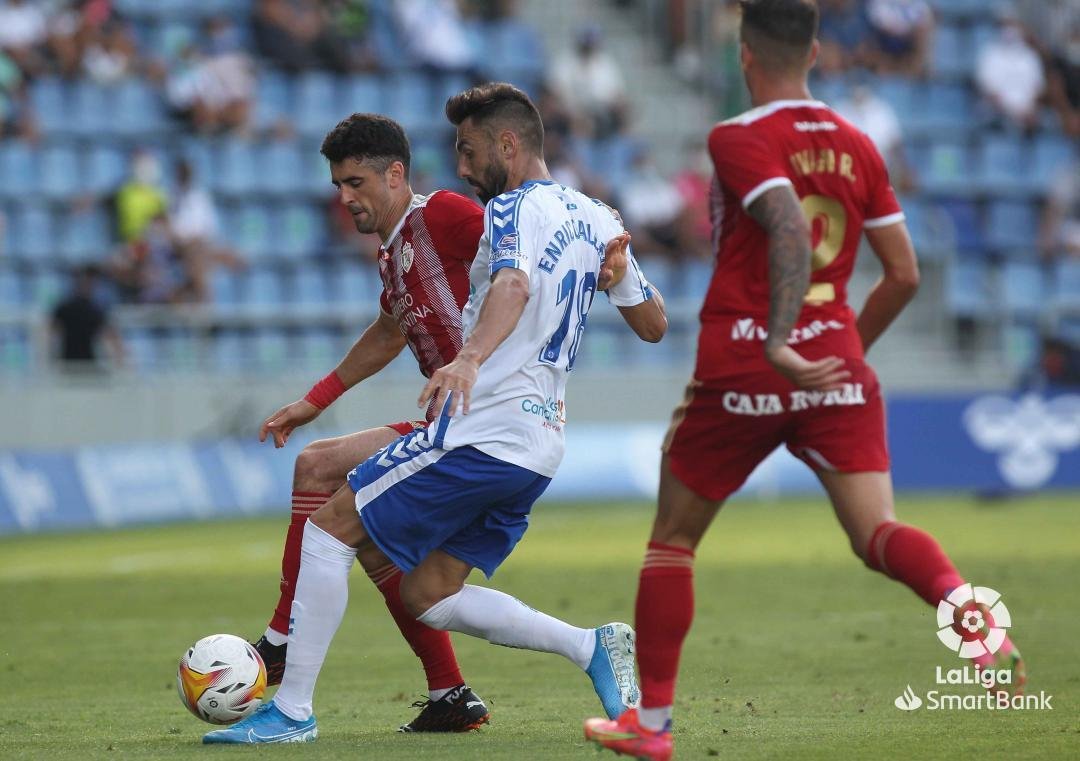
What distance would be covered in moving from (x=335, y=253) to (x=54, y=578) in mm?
9422

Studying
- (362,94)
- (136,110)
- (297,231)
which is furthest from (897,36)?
(136,110)

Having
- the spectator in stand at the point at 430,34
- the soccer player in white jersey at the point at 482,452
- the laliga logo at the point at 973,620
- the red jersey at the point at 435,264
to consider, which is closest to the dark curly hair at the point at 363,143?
the red jersey at the point at 435,264

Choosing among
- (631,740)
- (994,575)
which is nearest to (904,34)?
(994,575)

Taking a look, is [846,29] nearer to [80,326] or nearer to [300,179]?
[300,179]

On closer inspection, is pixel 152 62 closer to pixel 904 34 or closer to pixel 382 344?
pixel 904 34

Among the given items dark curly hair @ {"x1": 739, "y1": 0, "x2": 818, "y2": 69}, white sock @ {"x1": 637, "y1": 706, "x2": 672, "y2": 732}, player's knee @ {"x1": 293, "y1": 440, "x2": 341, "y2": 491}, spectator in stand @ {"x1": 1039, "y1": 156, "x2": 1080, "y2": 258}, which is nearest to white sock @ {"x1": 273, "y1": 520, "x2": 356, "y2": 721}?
player's knee @ {"x1": 293, "y1": 440, "x2": 341, "y2": 491}

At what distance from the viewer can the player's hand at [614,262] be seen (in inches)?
254

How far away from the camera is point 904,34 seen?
2752 cm

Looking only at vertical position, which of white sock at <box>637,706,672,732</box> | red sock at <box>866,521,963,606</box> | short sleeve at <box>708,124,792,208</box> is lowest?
white sock at <box>637,706,672,732</box>

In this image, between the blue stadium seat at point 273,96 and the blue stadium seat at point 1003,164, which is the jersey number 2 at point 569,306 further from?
the blue stadium seat at point 1003,164

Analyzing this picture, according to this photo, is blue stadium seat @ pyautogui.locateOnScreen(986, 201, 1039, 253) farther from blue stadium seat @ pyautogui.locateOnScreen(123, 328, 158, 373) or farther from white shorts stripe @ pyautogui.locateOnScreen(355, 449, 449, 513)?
white shorts stripe @ pyautogui.locateOnScreen(355, 449, 449, 513)

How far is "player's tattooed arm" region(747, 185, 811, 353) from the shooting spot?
5359mm

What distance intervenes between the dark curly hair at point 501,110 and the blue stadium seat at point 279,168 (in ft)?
54.5

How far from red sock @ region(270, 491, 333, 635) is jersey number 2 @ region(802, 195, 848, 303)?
2283 millimetres
